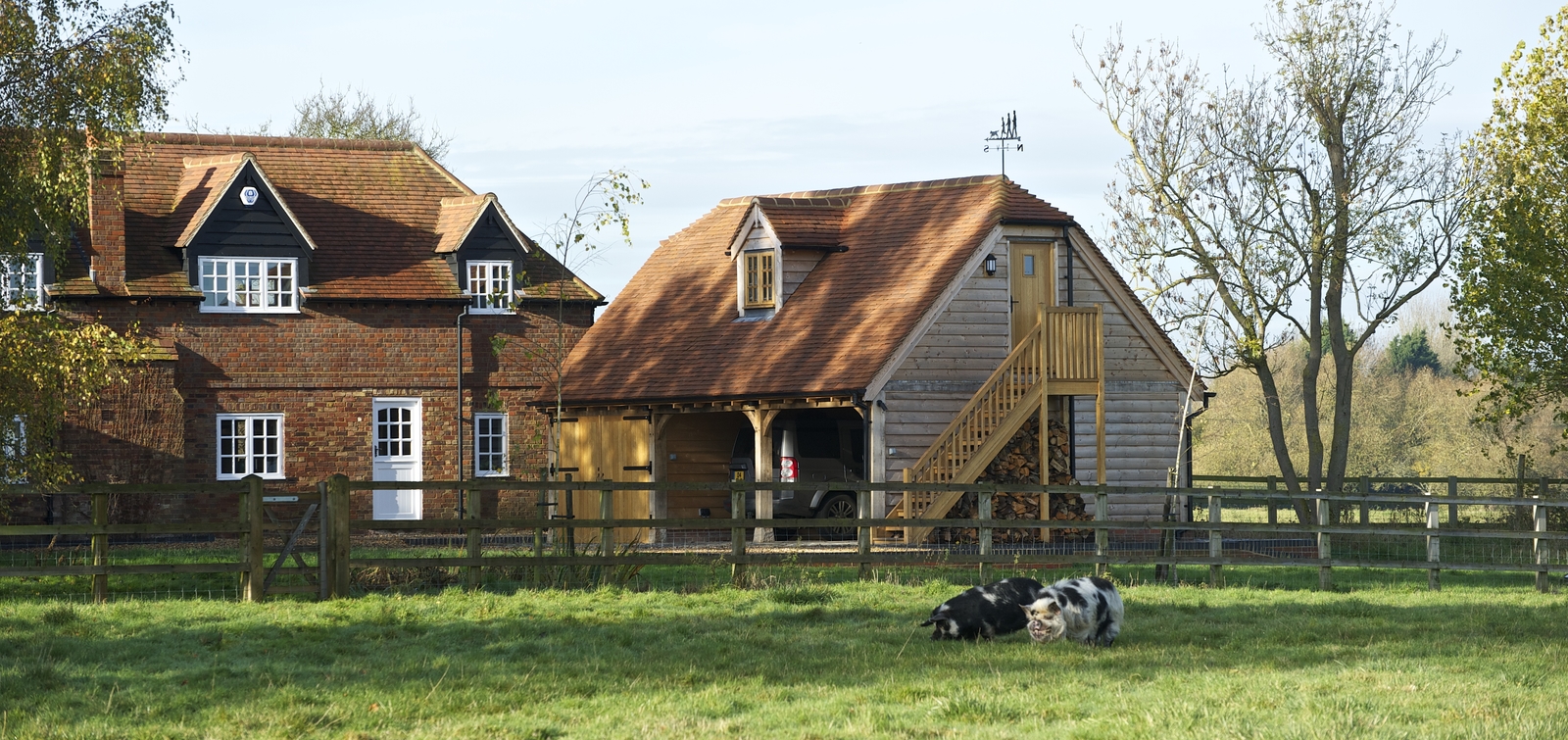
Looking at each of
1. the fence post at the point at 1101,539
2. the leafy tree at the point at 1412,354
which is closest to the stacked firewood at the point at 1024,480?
the fence post at the point at 1101,539

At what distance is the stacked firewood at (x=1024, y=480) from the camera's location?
25688 millimetres

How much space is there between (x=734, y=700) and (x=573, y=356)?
22413 mm

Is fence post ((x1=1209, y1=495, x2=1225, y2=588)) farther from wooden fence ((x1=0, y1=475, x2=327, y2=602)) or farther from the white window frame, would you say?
the white window frame

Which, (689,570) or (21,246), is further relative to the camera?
(689,570)

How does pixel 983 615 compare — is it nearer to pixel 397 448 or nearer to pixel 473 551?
pixel 473 551

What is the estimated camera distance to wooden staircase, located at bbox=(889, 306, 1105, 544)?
80.0 feet

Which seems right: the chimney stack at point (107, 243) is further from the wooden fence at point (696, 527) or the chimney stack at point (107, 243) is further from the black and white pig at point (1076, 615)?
the black and white pig at point (1076, 615)

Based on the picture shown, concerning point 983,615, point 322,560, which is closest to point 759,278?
point 322,560

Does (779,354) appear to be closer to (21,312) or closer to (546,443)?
(546,443)

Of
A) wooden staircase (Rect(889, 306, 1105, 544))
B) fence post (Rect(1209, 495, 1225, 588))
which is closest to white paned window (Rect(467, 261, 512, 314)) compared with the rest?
wooden staircase (Rect(889, 306, 1105, 544))

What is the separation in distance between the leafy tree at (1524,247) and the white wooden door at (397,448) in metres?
19.5

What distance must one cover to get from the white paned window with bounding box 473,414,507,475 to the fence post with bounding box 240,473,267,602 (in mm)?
17815

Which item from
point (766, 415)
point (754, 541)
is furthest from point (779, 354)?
point (754, 541)

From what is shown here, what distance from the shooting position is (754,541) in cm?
2647
